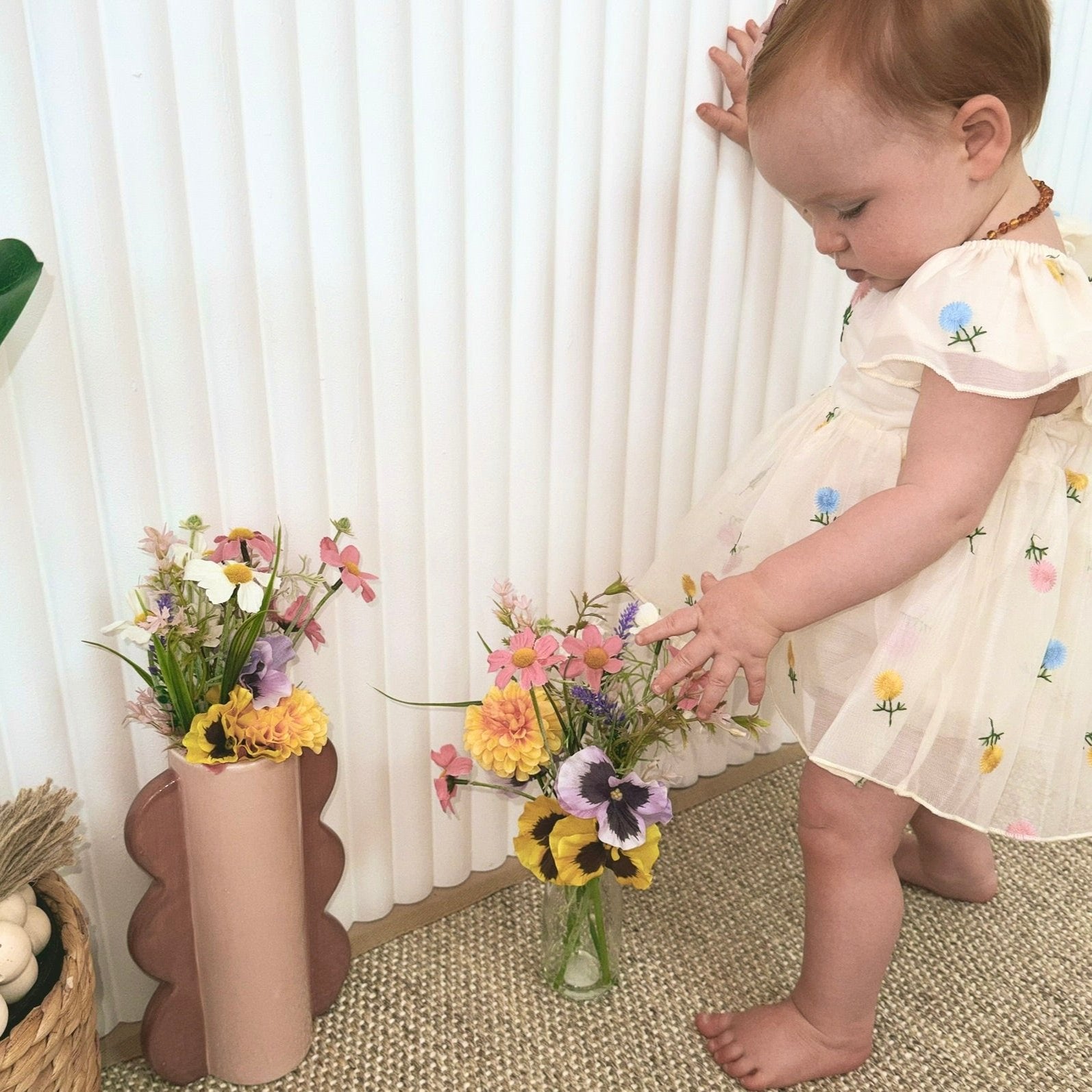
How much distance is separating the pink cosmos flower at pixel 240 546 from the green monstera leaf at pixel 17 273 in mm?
237

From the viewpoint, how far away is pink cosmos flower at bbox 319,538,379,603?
872 millimetres

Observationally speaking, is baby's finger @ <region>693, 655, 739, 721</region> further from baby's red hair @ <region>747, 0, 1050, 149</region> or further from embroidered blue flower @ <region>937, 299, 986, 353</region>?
baby's red hair @ <region>747, 0, 1050, 149</region>

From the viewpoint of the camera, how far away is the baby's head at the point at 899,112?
746 mm

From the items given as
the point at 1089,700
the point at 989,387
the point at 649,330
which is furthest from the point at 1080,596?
the point at 649,330

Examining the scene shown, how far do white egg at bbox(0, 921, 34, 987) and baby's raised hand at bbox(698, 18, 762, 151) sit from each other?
0.92m

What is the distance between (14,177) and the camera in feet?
2.30

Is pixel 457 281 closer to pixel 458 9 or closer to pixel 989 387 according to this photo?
pixel 458 9

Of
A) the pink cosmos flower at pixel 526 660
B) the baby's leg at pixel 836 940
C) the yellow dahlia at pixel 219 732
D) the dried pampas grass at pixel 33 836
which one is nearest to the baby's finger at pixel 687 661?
the pink cosmos flower at pixel 526 660

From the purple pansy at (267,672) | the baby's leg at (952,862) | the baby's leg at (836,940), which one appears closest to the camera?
the purple pansy at (267,672)


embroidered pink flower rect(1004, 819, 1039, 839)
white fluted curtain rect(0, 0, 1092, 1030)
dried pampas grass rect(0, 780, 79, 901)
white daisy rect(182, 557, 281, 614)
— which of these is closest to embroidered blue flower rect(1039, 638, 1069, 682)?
embroidered pink flower rect(1004, 819, 1039, 839)

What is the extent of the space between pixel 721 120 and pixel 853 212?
9.9 inches

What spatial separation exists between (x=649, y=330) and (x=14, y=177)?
607 millimetres

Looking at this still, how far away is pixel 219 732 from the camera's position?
829 millimetres

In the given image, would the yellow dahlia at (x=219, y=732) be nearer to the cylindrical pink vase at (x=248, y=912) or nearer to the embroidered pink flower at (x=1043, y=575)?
the cylindrical pink vase at (x=248, y=912)
